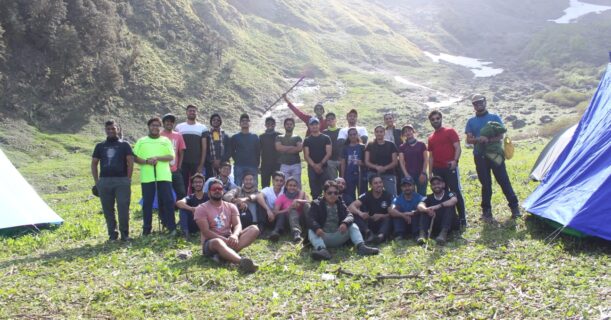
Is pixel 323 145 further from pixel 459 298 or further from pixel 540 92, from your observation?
pixel 540 92

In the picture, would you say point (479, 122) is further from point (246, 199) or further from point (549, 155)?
point (549, 155)

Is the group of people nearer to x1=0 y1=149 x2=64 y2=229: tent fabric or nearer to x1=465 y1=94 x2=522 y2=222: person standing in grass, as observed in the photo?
x1=465 y1=94 x2=522 y2=222: person standing in grass

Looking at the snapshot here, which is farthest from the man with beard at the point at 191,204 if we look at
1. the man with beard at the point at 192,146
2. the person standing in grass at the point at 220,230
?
the man with beard at the point at 192,146

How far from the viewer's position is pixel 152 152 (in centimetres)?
1015

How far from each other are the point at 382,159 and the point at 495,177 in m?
2.13

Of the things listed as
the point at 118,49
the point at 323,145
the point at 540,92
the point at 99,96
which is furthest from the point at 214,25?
the point at 323,145

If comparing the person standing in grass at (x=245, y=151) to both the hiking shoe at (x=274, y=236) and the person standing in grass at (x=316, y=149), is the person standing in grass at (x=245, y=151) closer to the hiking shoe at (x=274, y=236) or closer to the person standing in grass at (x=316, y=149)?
the person standing in grass at (x=316, y=149)

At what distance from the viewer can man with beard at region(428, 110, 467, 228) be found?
33.2ft

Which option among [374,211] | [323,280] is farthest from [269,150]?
[323,280]

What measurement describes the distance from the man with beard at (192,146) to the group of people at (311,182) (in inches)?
0.8

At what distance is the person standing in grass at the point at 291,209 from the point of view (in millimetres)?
9852

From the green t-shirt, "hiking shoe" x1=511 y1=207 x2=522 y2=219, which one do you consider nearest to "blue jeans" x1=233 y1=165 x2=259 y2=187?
the green t-shirt

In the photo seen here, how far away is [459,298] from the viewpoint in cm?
632

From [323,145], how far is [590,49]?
97366 millimetres
